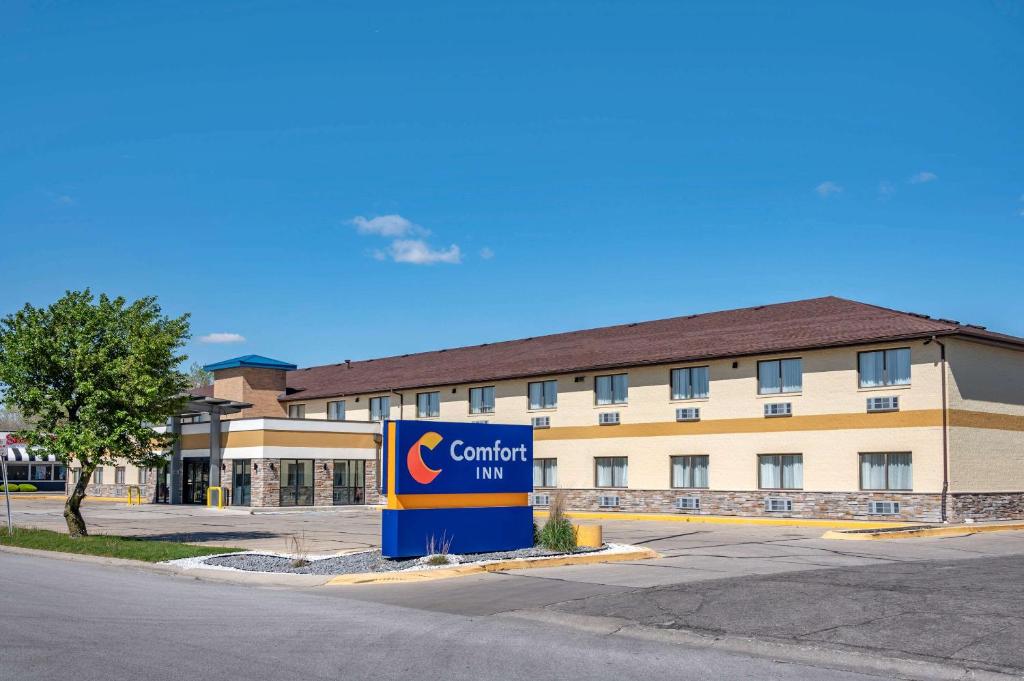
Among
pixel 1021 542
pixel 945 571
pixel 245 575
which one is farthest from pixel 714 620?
pixel 1021 542

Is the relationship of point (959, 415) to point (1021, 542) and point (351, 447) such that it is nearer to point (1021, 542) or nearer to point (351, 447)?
point (1021, 542)

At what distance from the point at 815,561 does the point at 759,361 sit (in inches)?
668

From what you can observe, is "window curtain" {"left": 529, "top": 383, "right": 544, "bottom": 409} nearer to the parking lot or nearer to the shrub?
the parking lot

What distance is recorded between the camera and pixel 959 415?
3095 centimetres

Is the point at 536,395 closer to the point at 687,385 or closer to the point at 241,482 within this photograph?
the point at 687,385

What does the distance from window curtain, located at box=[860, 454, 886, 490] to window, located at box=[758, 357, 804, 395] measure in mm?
3466

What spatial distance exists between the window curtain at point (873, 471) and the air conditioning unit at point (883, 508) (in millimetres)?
604

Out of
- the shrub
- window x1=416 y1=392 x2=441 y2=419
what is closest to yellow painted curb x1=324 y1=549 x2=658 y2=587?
the shrub

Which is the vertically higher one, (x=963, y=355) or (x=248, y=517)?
(x=963, y=355)

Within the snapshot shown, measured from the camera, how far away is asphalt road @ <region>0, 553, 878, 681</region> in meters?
9.49

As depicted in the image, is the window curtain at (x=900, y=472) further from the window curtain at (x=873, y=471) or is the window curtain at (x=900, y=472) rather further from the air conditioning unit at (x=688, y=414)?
the air conditioning unit at (x=688, y=414)

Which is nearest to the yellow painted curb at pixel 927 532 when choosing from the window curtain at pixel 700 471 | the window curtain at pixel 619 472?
the window curtain at pixel 700 471

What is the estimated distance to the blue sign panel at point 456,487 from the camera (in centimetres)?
1962

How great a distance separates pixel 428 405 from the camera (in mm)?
49594
